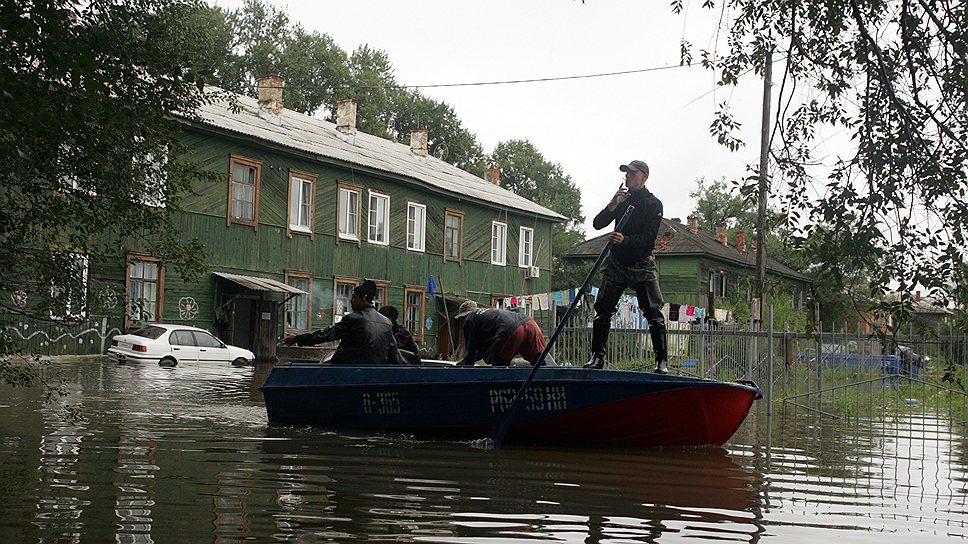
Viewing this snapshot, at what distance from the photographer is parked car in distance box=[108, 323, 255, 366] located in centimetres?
2570

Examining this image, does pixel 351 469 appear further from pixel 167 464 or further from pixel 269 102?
pixel 269 102

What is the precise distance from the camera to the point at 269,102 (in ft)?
118

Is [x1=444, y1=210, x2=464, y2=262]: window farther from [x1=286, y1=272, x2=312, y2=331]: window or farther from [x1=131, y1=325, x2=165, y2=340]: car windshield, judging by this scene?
[x1=131, y1=325, x2=165, y2=340]: car windshield

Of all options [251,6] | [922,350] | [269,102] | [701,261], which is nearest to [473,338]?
[922,350]

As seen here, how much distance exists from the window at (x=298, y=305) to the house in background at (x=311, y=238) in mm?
41

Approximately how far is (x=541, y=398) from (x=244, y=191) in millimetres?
21744

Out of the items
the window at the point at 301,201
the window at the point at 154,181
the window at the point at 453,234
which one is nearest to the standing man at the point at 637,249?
the window at the point at 154,181

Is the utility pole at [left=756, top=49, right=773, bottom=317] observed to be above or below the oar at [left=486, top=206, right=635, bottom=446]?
above

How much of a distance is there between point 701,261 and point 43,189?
47.5m

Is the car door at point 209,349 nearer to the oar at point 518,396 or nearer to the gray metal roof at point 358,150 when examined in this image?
the gray metal roof at point 358,150

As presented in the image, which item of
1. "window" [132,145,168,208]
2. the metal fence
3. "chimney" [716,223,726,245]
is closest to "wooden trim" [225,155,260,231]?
the metal fence

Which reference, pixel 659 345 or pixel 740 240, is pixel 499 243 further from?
pixel 659 345

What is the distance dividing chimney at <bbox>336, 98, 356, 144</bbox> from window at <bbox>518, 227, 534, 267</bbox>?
325 inches

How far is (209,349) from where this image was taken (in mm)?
27531
